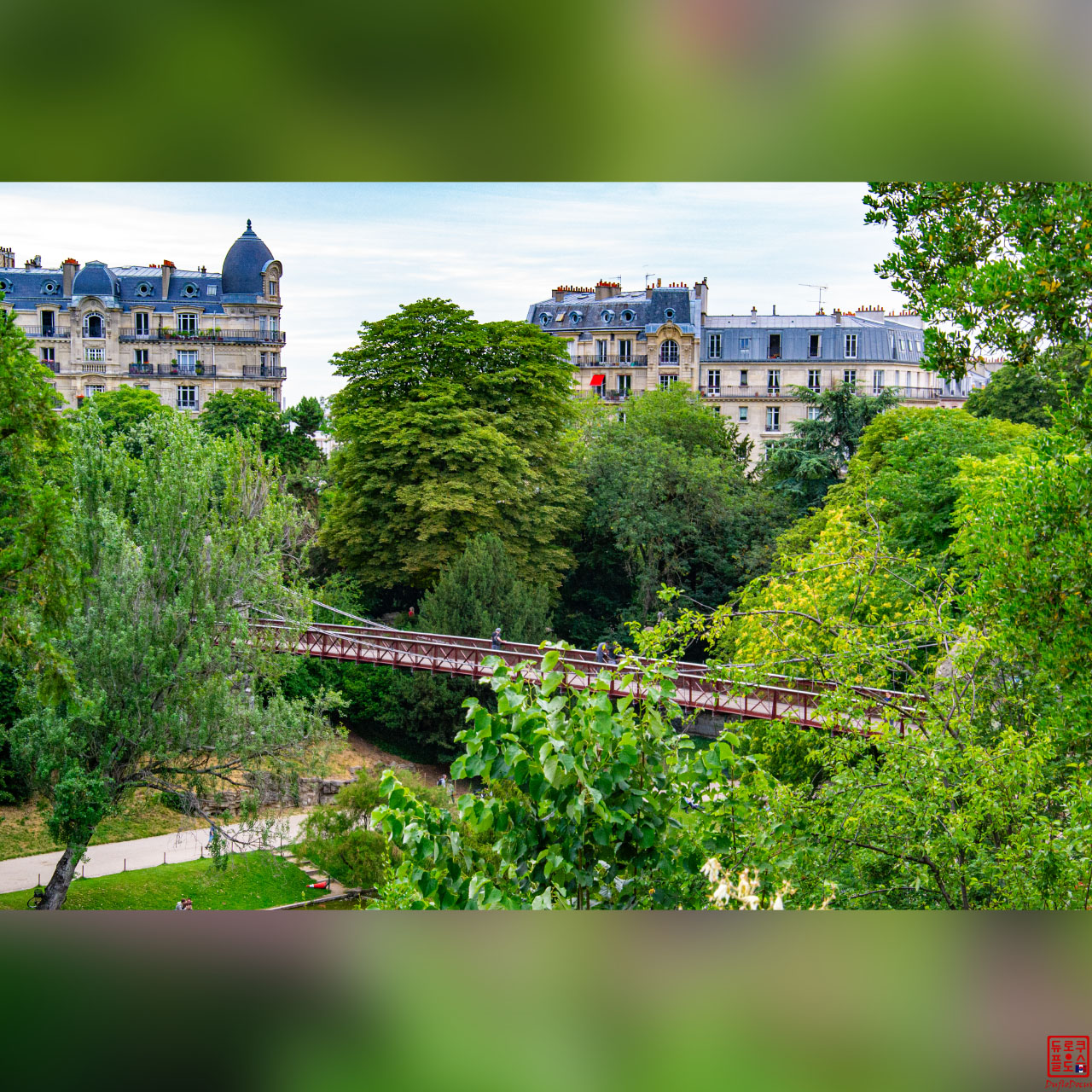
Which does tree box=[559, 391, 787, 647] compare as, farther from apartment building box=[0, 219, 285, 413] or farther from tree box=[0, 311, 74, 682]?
tree box=[0, 311, 74, 682]

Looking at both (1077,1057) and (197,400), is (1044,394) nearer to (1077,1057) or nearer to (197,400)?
(197,400)

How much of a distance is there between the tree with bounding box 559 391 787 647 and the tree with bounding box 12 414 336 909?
6535mm

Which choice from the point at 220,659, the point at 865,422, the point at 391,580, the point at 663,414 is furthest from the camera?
the point at 663,414

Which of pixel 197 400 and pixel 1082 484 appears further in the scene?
pixel 197 400

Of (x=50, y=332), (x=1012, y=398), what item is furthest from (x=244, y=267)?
(x=1012, y=398)

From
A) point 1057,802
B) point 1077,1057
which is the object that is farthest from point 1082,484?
point 1077,1057

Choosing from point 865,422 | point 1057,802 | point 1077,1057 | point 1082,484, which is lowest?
point 1057,802

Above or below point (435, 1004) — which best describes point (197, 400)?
above

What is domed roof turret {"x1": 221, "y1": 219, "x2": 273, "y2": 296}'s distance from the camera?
37.8ft

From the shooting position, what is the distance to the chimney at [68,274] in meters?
11.0

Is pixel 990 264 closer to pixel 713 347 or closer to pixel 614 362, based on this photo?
pixel 614 362

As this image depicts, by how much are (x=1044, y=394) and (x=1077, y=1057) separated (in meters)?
12.6

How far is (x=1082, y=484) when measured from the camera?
7.77 feet
